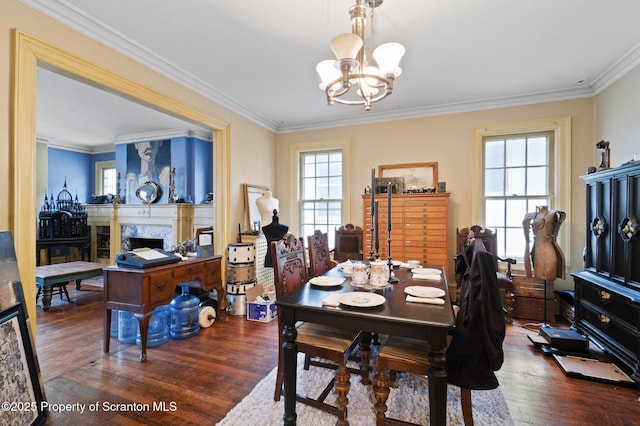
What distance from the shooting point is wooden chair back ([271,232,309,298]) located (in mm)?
1982

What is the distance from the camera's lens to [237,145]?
13.4 ft

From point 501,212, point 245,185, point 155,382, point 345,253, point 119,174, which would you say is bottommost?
point 155,382

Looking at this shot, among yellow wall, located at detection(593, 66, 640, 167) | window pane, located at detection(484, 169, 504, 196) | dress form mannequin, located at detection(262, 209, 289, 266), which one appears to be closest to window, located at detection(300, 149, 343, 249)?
dress form mannequin, located at detection(262, 209, 289, 266)

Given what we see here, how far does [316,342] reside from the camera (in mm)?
1797

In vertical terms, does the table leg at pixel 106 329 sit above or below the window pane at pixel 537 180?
below

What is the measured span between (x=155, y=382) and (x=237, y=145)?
2.92m

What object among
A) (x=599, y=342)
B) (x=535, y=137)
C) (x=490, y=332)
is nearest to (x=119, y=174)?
(x=490, y=332)

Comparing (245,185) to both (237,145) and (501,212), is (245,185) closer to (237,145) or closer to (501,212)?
(237,145)

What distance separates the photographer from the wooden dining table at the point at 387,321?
4.70ft

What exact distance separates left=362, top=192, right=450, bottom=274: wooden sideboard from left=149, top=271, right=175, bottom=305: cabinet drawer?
8.36 ft

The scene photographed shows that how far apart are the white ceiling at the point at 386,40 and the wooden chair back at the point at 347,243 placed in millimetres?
1819

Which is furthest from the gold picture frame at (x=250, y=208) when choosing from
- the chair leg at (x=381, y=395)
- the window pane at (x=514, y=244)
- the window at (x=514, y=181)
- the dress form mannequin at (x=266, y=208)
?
the window pane at (x=514, y=244)

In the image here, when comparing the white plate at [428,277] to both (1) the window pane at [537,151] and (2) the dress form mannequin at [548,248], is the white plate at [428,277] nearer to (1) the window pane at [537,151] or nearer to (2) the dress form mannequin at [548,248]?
(2) the dress form mannequin at [548,248]

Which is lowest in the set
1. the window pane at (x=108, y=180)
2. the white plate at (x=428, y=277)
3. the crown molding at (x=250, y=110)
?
the white plate at (x=428, y=277)
